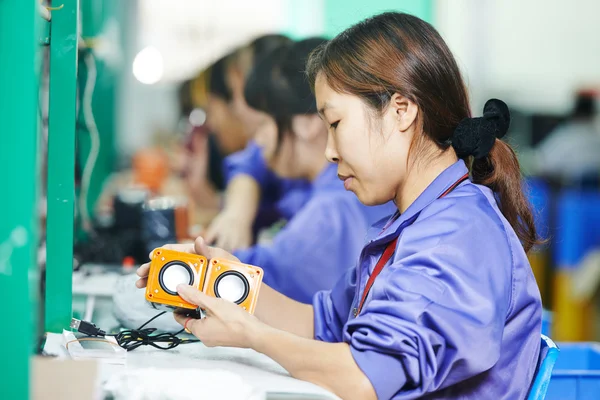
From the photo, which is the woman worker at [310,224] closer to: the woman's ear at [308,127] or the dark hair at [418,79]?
the woman's ear at [308,127]

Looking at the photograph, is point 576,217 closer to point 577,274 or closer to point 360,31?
point 577,274

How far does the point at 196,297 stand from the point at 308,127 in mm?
1696

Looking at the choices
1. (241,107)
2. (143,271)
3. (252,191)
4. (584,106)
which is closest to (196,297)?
(143,271)

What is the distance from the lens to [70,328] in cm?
167

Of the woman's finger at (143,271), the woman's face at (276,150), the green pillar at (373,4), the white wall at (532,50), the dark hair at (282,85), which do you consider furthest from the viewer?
the white wall at (532,50)

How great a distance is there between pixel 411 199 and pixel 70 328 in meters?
0.76

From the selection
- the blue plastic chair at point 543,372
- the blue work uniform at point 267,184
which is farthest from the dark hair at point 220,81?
the blue plastic chair at point 543,372

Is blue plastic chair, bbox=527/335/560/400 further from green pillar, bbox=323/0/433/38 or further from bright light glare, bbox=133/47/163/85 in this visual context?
green pillar, bbox=323/0/433/38

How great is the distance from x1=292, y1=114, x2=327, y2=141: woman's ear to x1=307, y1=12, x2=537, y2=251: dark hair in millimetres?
1371

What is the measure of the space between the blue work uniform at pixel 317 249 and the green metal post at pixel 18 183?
1607mm

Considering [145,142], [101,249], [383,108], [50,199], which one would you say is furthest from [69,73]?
[145,142]

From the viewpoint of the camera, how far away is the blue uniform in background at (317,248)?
2.73m

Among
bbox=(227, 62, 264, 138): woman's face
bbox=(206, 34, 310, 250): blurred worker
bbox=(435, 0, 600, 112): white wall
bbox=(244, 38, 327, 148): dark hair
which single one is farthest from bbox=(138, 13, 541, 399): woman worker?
bbox=(435, 0, 600, 112): white wall

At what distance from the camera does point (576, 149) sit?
6.36m
